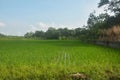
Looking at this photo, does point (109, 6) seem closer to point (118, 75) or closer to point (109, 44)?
point (109, 44)

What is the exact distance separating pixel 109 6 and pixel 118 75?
118 ft

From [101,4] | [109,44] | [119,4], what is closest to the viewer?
[109,44]

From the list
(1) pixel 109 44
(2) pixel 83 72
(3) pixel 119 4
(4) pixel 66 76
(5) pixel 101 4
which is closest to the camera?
(4) pixel 66 76

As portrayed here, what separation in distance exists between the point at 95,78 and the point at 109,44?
20.6 metres

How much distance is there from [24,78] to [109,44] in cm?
2116

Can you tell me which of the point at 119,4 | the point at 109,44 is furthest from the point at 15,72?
the point at 119,4

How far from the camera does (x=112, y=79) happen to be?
765 cm

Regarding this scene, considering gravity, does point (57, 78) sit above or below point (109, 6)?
below

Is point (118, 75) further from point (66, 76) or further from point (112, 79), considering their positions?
point (66, 76)

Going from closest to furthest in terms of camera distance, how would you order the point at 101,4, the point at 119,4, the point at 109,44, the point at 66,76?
the point at 66,76 → the point at 109,44 → the point at 119,4 → the point at 101,4

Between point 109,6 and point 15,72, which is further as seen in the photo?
point 109,6

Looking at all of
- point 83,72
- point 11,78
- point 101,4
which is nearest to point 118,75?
point 83,72

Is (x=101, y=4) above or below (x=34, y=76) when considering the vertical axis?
above

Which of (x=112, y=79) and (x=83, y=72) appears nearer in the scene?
(x=112, y=79)
